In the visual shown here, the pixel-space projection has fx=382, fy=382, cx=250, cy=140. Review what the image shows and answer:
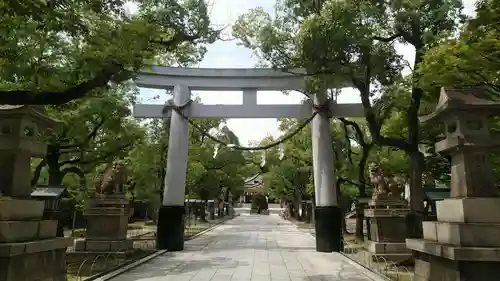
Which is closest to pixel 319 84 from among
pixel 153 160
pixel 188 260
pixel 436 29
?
pixel 436 29

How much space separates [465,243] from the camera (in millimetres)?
6137

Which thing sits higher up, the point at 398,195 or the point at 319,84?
the point at 319,84

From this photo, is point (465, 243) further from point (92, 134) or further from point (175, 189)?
point (92, 134)

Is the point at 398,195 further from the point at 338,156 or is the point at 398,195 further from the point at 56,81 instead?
the point at 56,81

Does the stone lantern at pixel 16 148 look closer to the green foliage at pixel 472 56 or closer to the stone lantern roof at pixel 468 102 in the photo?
the stone lantern roof at pixel 468 102

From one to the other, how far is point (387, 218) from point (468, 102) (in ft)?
20.5

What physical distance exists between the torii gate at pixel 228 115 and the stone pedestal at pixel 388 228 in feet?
5.87

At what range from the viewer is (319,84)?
12.0m

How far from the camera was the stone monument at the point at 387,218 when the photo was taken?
11.6 meters

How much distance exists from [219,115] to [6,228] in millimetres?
10091

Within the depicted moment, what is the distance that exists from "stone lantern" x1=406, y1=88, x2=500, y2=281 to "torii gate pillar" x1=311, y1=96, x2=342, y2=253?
6.48 metres

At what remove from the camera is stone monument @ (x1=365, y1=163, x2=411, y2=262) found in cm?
1162

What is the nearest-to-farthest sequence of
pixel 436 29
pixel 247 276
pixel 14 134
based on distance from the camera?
pixel 14 134 → pixel 247 276 → pixel 436 29

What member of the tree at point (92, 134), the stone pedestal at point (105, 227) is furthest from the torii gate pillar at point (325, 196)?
the tree at point (92, 134)
